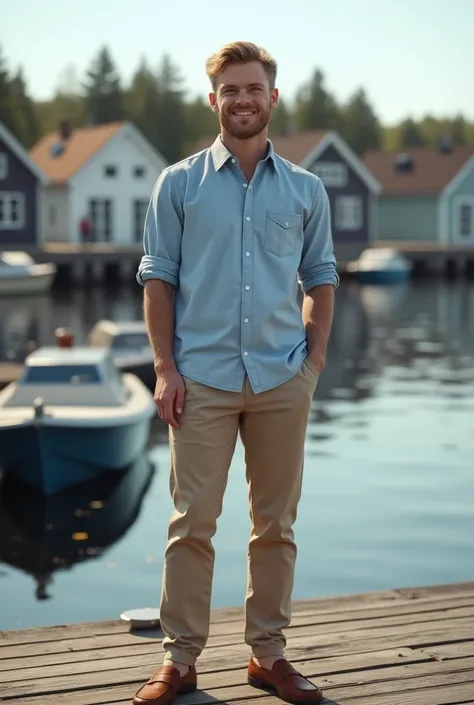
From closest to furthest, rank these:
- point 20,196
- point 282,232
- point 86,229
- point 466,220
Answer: point 282,232
point 20,196
point 86,229
point 466,220

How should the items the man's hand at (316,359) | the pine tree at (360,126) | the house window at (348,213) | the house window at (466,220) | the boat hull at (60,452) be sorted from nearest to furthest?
the man's hand at (316,359), the boat hull at (60,452), the house window at (348,213), the house window at (466,220), the pine tree at (360,126)

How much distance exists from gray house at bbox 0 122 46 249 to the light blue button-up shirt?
52.3 m

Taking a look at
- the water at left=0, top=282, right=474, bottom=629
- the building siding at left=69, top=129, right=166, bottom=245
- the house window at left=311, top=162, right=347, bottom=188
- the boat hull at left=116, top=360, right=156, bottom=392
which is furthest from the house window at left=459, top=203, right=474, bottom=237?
the boat hull at left=116, top=360, right=156, bottom=392

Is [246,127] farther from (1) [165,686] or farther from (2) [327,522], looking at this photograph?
(2) [327,522]

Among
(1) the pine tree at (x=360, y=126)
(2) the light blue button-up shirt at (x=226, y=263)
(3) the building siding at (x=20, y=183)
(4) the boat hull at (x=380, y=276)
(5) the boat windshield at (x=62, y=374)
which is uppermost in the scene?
(1) the pine tree at (x=360, y=126)

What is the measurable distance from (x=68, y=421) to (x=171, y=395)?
30.6ft

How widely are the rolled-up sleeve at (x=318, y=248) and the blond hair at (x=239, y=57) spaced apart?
472mm

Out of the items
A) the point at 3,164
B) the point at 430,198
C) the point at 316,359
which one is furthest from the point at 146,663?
the point at 430,198

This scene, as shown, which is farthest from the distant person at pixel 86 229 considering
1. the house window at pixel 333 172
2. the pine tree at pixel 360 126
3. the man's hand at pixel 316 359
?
the man's hand at pixel 316 359

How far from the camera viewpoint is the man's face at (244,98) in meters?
4.34

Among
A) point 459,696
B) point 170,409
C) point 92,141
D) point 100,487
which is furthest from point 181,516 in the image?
point 92,141

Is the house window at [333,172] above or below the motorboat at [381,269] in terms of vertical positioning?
above

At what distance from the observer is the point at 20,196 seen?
56.0 m

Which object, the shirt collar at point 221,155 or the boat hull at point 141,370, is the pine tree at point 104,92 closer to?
the boat hull at point 141,370
